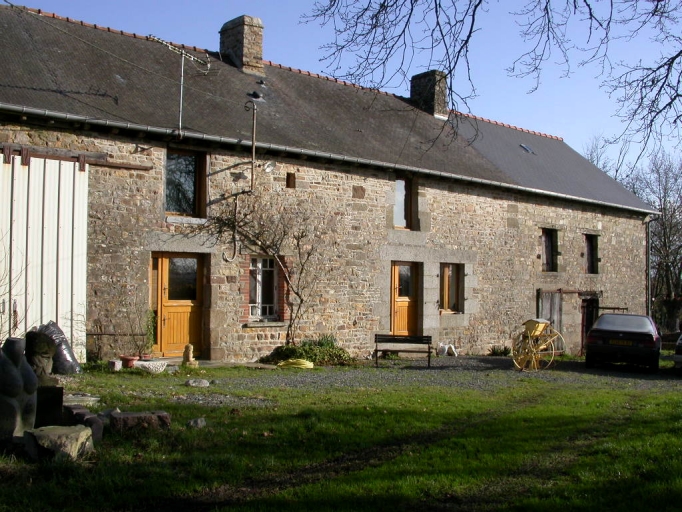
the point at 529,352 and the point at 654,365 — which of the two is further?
the point at 654,365

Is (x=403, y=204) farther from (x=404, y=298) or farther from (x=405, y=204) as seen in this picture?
(x=404, y=298)

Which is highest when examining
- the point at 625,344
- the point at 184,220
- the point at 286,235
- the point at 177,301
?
the point at 184,220

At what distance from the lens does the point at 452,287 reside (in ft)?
61.6

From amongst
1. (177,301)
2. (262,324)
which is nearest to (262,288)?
(262,324)

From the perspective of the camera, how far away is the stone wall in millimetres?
12648

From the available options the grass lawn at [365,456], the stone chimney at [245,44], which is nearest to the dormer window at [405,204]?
the stone chimney at [245,44]

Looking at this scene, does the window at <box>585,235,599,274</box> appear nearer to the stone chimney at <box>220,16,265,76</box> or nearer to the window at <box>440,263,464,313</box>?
the window at <box>440,263,464,313</box>

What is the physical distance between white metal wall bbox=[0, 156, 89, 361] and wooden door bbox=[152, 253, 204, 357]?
1.56 meters

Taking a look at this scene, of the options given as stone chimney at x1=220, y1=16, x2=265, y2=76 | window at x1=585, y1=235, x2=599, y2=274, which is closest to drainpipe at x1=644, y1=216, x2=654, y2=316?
window at x1=585, y1=235, x2=599, y2=274

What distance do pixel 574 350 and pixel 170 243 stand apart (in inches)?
568

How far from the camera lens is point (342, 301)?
52.1 feet

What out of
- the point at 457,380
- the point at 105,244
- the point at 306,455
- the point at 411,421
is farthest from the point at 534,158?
the point at 306,455

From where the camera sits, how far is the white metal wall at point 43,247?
1135 cm

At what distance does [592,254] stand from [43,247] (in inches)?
686
